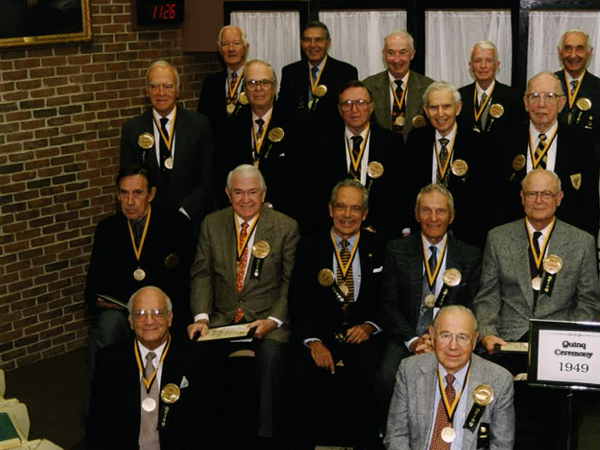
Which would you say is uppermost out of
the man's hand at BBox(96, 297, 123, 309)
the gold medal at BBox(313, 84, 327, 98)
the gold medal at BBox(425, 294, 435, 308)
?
the gold medal at BBox(313, 84, 327, 98)

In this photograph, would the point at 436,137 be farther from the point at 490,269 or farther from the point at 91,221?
the point at 91,221

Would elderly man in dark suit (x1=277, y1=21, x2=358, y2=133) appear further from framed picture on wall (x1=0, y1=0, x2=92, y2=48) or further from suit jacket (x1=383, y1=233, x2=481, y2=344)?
suit jacket (x1=383, y1=233, x2=481, y2=344)

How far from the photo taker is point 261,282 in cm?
497

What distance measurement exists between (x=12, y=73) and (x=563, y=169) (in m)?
3.53

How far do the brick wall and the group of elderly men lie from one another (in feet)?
2.71

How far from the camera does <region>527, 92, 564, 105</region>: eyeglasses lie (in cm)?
507

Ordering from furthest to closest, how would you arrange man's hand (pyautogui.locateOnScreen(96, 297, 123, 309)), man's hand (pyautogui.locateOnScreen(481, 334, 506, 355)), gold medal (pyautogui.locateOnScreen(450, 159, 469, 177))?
gold medal (pyautogui.locateOnScreen(450, 159, 469, 177))
man's hand (pyautogui.locateOnScreen(96, 297, 123, 309))
man's hand (pyautogui.locateOnScreen(481, 334, 506, 355))

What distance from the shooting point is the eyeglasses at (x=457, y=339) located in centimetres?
381

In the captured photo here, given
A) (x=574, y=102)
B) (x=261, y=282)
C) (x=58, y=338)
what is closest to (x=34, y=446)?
(x=261, y=282)

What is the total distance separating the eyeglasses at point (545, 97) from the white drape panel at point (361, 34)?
203 centimetres

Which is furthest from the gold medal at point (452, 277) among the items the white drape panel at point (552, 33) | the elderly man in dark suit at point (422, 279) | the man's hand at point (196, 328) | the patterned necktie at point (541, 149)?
the white drape panel at point (552, 33)

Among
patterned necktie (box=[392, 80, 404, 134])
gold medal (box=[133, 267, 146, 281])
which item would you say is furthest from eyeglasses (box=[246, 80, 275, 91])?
gold medal (box=[133, 267, 146, 281])

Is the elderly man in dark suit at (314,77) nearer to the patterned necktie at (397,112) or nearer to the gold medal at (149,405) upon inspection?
the patterned necktie at (397,112)

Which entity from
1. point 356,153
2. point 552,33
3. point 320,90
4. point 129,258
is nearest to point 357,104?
point 356,153
